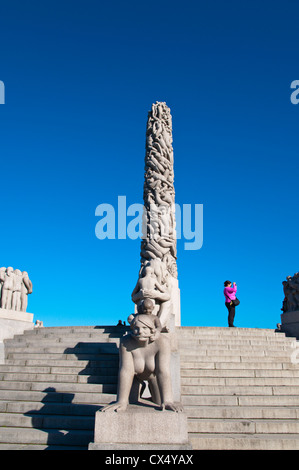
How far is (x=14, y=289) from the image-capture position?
34.0 feet

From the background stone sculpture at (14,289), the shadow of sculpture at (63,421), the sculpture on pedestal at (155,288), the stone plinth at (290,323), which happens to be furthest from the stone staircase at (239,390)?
the background stone sculpture at (14,289)

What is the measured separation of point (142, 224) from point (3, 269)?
5.60m

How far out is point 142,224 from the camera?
553 inches

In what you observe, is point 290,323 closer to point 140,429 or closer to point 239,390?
point 239,390

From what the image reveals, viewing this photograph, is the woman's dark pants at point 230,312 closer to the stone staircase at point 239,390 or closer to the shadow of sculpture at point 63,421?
the stone staircase at point 239,390

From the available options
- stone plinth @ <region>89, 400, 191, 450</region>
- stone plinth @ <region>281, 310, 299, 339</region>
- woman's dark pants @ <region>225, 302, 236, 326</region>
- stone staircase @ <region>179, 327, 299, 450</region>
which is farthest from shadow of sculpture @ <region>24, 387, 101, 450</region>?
stone plinth @ <region>281, 310, 299, 339</region>

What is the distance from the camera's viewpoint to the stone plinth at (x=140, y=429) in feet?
12.1

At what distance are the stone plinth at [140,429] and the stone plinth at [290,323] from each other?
25.5ft

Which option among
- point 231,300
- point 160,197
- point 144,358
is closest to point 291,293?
point 231,300

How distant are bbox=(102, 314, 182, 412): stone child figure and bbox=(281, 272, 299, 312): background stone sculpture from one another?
26.2 ft

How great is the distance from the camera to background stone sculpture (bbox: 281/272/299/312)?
1092cm

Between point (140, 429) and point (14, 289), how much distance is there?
7705 mm
